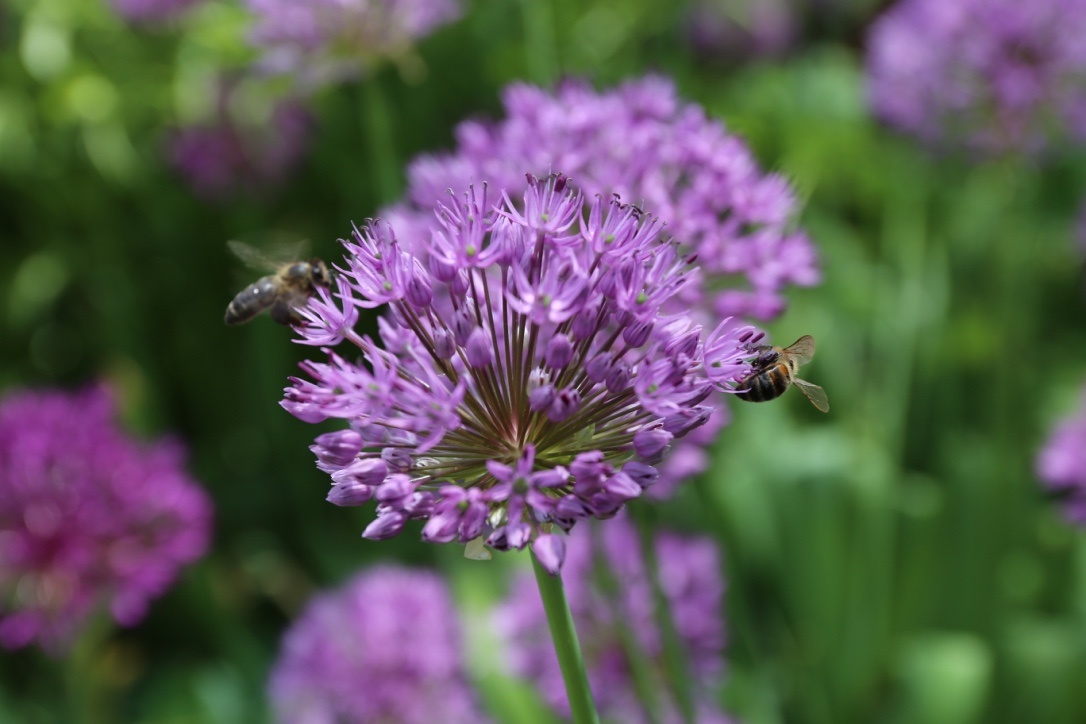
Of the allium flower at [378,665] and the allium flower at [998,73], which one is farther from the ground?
the allium flower at [998,73]

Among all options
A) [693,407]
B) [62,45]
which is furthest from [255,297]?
[62,45]

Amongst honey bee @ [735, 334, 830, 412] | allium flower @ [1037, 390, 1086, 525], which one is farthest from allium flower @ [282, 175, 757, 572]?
allium flower @ [1037, 390, 1086, 525]

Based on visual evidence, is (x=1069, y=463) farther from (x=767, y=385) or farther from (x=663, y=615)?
(x=767, y=385)

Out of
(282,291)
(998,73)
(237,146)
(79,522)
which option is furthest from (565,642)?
(237,146)

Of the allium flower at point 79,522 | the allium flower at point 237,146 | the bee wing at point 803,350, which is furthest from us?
the allium flower at point 237,146

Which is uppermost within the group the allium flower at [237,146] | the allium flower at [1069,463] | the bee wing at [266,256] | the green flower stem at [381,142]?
the allium flower at [237,146]

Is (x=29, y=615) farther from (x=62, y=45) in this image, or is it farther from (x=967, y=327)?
(x=967, y=327)

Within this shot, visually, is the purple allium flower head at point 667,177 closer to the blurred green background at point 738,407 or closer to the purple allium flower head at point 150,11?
the blurred green background at point 738,407

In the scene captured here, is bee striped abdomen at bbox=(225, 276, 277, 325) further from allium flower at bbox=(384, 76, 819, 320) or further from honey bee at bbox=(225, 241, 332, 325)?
allium flower at bbox=(384, 76, 819, 320)

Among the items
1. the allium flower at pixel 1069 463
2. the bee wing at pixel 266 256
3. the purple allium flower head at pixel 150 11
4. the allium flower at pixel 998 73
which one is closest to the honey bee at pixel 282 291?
the bee wing at pixel 266 256
